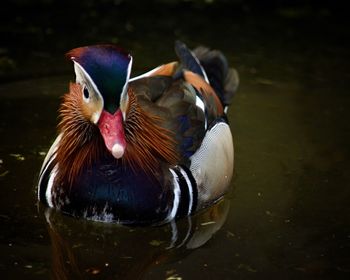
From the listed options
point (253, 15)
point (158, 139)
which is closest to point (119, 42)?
point (253, 15)

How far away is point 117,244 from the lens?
14.8 feet

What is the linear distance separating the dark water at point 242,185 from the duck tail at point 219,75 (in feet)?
1.16

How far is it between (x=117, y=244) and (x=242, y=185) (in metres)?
1.19

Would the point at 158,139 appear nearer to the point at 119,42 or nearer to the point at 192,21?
the point at 119,42

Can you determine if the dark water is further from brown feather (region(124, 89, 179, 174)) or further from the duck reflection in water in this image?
brown feather (region(124, 89, 179, 174))

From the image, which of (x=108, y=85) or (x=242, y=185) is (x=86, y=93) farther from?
(x=242, y=185)

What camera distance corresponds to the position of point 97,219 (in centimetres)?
464

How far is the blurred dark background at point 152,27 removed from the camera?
25.1 ft

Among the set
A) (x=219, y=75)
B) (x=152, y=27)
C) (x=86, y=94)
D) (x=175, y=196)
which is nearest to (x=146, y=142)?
(x=175, y=196)

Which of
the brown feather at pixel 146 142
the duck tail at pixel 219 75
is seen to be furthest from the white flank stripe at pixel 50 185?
the duck tail at pixel 219 75

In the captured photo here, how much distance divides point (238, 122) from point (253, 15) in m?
3.08

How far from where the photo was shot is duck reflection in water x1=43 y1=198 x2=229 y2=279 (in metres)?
4.24

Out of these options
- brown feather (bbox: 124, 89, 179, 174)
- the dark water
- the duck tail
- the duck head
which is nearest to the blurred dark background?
the dark water

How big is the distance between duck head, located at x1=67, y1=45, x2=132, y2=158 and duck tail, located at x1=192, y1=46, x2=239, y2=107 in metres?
1.82
